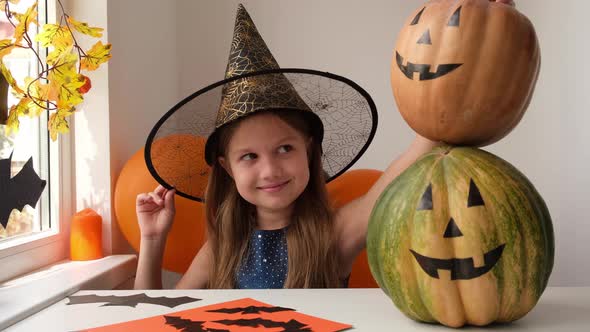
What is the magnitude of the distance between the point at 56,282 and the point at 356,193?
73 cm

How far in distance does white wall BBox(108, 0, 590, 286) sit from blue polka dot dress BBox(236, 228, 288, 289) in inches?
17.8

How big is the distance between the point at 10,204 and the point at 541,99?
4.51 ft

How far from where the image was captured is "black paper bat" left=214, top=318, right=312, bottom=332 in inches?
27.2

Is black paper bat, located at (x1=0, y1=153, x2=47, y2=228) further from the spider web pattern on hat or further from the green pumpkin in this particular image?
the green pumpkin

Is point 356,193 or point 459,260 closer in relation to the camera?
point 459,260

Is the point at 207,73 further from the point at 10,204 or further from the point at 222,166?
the point at 10,204

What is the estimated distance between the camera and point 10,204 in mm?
958

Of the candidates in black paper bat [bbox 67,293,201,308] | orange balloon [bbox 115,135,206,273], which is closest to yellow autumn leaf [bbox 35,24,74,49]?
orange balloon [bbox 115,135,206,273]

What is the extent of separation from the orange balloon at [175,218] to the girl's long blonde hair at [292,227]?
3.1 inches

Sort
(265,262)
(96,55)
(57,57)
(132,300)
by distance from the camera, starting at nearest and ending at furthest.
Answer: (132,300), (57,57), (96,55), (265,262)

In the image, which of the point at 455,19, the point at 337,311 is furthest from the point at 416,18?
the point at 337,311

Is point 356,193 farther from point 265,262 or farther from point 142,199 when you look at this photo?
point 142,199

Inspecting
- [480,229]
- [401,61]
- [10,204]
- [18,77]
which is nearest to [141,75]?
[18,77]

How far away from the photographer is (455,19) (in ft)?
2.28
